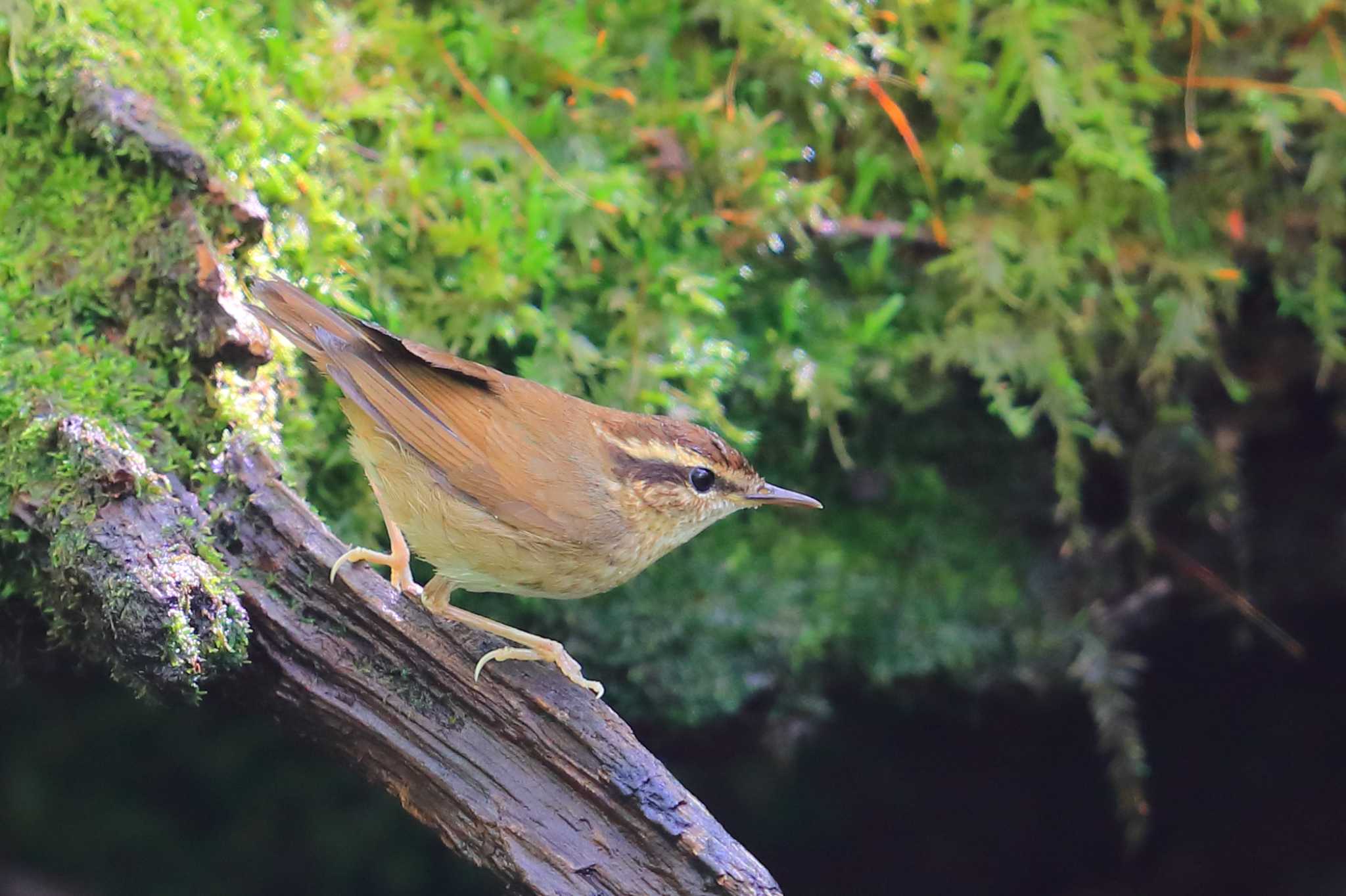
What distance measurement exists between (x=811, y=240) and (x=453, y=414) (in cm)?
156

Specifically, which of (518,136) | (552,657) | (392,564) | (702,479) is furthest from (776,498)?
(518,136)

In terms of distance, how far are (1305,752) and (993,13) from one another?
2.92 meters

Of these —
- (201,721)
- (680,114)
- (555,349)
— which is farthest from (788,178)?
(201,721)

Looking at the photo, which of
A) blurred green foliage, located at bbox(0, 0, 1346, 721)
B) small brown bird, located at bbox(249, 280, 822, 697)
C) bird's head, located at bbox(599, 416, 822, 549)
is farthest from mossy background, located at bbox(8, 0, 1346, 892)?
bird's head, located at bbox(599, 416, 822, 549)

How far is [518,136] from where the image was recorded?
130 inches

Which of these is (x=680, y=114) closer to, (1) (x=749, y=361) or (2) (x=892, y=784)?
(1) (x=749, y=361)

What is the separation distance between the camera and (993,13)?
3559 mm

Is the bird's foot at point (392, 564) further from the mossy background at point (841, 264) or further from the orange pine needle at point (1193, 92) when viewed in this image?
the orange pine needle at point (1193, 92)

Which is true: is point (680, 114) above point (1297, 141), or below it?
Result: above

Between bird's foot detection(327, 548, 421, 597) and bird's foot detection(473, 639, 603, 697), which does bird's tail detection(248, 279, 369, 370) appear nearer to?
bird's foot detection(327, 548, 421, 597)

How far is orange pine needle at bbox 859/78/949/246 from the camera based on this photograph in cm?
353

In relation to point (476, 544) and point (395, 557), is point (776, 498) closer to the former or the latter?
point (476, 544)

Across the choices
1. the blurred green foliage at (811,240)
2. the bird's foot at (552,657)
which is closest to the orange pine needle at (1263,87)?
the blurred green foliage at (811,240)

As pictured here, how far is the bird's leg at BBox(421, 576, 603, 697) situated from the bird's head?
1.17 feet
